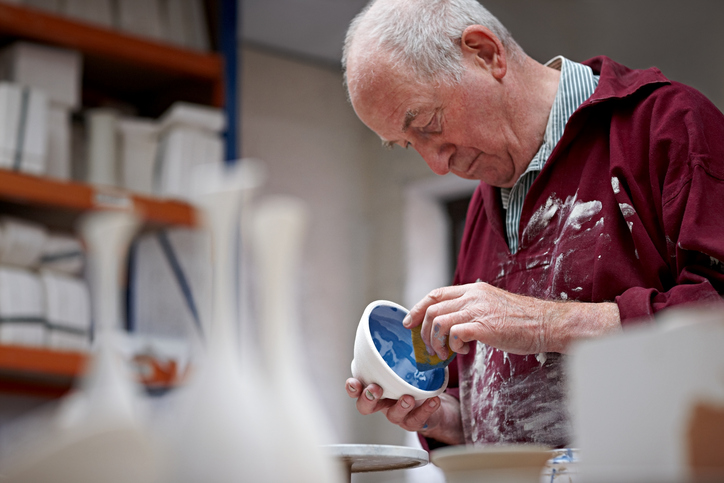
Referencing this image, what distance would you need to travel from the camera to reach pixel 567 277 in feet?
4.44

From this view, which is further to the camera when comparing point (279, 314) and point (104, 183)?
point (104, 183)

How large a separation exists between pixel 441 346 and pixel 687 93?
2.02 feet

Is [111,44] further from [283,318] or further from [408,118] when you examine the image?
[283,318]

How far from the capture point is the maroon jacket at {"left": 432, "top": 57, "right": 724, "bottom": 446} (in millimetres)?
1147

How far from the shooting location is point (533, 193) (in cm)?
147

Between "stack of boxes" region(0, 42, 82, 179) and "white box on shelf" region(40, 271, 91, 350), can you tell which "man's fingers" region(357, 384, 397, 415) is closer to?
"white box on shelf" region(40, 271, 91, 350)

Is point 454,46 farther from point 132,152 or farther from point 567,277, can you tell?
point 132,152

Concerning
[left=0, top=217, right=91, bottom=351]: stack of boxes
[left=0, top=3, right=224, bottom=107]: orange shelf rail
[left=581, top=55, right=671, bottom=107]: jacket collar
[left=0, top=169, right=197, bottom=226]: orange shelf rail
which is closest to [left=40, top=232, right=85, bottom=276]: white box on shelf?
[left=0, top=217, right=91, bottom=351]: stack of boxes

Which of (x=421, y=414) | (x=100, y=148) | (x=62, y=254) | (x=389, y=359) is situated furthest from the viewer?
(x=100, y=148)

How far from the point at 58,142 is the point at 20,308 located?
1.85 ft

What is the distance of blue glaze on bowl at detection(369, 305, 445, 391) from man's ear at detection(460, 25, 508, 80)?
53cm

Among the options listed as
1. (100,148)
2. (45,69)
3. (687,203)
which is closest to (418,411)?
(687,203)

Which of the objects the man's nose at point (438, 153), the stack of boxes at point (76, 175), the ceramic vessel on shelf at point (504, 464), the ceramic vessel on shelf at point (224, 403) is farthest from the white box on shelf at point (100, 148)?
the ceramic vessel on shelf at point (504, 464)

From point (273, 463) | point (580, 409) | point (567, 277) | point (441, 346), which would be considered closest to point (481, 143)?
point (567, 277)
